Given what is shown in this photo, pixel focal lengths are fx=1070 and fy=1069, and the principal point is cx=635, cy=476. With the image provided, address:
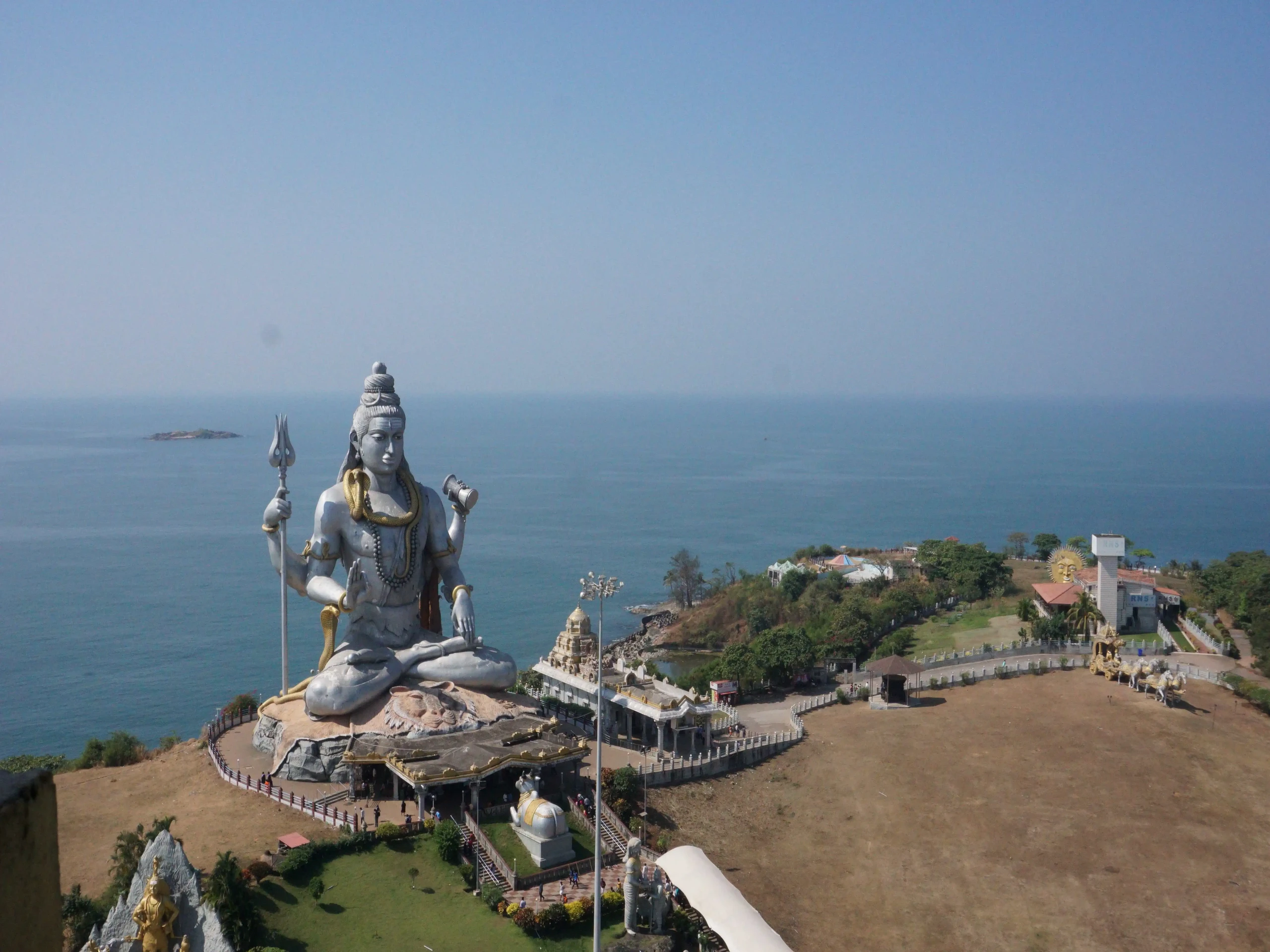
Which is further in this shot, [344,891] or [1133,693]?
[1133,693]

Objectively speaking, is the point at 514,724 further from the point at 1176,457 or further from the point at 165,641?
the point at 1176,457

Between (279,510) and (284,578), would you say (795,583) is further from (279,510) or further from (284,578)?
(279,510)

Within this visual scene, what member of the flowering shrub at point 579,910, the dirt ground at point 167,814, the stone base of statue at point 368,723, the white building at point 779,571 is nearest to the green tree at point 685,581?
the white building at point 779,571

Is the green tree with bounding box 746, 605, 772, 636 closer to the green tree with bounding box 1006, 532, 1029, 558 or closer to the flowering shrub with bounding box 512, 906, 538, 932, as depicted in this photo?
the green tree with bounding box 1006, 532, 1029, 558

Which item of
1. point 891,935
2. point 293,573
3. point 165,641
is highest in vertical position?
point 293,573

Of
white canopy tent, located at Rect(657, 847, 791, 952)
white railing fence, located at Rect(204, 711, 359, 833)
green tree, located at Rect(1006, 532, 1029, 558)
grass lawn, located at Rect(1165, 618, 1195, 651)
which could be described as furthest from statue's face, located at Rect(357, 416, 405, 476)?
green tree, located at Rect(1006, 532, 1029, 558)

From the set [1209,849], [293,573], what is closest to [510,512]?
[293,573]

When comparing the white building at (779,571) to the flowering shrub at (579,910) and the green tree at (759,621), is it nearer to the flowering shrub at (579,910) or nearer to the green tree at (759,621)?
the green tree at (759,621)
